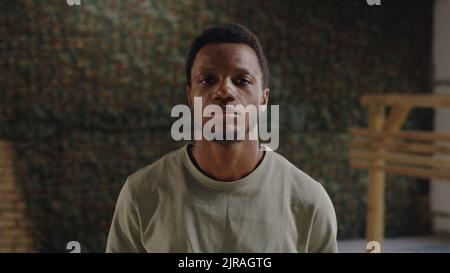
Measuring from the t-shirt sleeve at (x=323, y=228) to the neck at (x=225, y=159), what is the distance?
12 cm

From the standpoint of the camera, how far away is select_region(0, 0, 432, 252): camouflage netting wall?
2902 mm

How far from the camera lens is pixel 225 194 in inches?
39.6

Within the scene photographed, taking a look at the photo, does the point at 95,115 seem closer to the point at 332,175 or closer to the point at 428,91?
the point at 332,175

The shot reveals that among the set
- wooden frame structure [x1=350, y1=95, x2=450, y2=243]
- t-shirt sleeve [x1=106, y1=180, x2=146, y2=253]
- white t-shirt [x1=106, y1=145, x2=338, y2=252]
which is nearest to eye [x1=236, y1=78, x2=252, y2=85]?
white t-shirt [x1=106, y1=145, x2=338, y2=252]

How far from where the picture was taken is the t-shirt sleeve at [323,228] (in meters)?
1.02

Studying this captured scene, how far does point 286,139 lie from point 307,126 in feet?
0.53

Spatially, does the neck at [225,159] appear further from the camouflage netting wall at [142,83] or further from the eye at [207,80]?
the camouflage netting wall at [142,83]

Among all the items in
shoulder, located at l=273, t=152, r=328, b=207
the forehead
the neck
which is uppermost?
the forehead

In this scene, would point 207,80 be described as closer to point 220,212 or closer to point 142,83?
point 220,212

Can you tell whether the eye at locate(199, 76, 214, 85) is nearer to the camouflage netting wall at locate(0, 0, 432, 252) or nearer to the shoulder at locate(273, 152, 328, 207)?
the shoulder at locate(273, 152, 328, 207)
